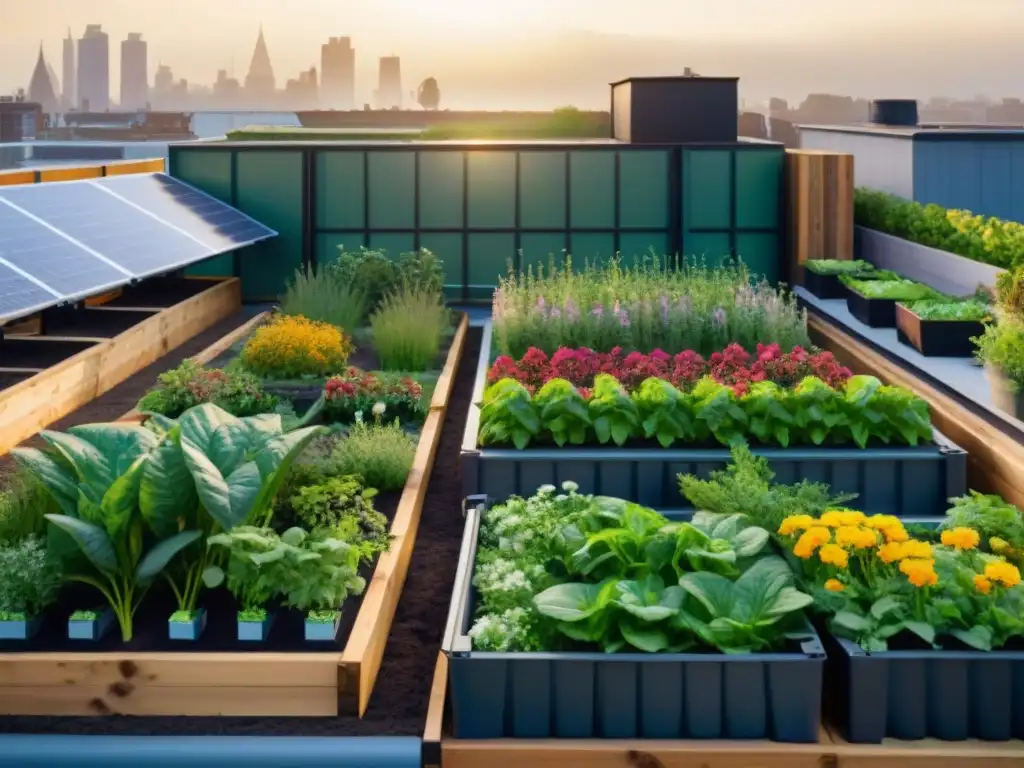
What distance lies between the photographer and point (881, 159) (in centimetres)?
2289

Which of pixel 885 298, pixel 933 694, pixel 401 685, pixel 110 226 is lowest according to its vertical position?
pixel 401 685

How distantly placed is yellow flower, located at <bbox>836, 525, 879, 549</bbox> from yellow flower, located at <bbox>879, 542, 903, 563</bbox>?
66mm

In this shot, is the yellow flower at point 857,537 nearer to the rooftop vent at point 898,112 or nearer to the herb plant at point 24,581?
the herb plant at point 24,581

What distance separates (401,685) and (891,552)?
219 centimetres

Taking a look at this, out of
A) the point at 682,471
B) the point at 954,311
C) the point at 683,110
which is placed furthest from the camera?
the point at 683,110

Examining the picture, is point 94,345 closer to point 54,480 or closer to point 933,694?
point 54,480

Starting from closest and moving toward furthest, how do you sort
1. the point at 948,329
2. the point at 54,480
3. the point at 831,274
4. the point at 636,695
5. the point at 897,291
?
the point at 636,695, the point at 54,480, the point at 948,329, the point at 897,291, the point at 831,274

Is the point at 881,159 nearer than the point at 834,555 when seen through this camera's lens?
No

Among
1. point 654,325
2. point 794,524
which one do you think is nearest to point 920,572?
point 794,524

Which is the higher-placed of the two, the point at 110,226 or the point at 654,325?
the point at 110,226

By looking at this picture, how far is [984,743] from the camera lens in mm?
5305

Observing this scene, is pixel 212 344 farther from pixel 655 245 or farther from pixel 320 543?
pixel 320 543

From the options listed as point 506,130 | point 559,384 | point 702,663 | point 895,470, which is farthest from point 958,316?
point 506,130

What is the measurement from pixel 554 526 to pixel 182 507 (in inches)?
70.7
